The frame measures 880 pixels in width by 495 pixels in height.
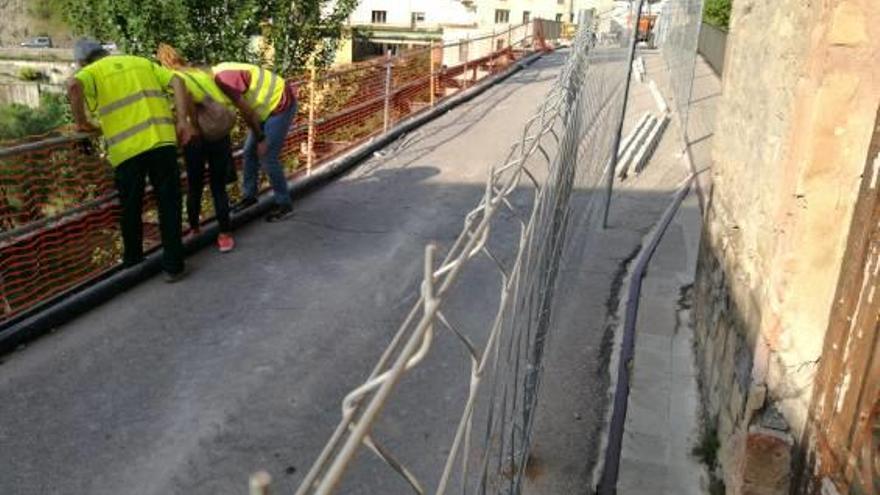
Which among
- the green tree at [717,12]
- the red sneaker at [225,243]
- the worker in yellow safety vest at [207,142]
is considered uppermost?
the green tree at [717,12]

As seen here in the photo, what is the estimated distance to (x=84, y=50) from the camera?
4.80 metres

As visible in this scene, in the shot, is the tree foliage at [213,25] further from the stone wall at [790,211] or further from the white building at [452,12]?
the white building at [452,12]

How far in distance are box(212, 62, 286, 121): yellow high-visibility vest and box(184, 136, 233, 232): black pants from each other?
60 cm

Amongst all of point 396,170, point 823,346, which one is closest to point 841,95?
point 823,346

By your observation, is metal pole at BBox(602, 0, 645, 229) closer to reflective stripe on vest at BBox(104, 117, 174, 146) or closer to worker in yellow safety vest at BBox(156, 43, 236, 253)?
worker in yellow safety vest at BBox(156, 43, 236, 253)

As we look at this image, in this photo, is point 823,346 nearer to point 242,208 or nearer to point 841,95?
point 841,95

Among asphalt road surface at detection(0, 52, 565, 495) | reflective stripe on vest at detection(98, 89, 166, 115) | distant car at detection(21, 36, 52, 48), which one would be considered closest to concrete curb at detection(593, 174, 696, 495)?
asphalt road surface at detection(0, 52, 565, 495)

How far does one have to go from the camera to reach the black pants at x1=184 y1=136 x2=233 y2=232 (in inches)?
224

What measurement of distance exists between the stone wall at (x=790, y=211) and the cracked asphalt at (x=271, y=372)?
1.05 meters

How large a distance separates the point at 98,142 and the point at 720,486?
5.10 meters

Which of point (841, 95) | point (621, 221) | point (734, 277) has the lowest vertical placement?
point (621, 221)

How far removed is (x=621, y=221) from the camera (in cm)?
802

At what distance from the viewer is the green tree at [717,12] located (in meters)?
21.8

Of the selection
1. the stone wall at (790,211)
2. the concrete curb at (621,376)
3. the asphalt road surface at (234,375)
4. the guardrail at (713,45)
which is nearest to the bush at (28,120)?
the guardrail at (713,45)
